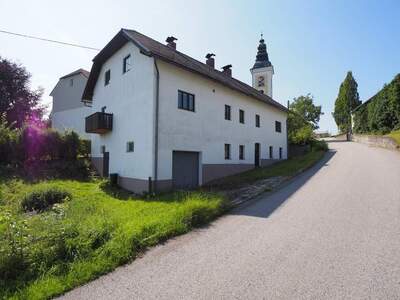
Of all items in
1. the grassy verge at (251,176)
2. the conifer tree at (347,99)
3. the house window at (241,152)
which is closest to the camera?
the grassy verge at (251,176)

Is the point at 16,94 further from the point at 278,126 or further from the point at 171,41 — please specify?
the point at 278,126

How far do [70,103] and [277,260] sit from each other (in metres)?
31.0

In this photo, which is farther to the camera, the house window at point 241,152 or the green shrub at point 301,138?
the green shrub at point 301,138

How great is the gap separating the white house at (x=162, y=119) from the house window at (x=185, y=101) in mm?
53

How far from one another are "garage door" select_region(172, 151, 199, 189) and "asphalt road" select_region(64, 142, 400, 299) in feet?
20.3

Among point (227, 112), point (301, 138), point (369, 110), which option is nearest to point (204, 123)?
point (227, 112)

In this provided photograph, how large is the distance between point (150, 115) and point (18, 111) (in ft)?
71.0

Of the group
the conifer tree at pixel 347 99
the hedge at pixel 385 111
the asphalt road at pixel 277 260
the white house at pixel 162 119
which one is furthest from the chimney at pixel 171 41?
the conifer tree at pixel 347 99

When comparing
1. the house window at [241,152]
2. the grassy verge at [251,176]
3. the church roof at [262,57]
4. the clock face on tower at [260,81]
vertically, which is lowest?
the grassy verge at [251,176]

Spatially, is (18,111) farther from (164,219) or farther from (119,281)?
(119,281)

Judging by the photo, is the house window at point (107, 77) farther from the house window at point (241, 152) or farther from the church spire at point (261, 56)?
the church spire at point (261, 56)

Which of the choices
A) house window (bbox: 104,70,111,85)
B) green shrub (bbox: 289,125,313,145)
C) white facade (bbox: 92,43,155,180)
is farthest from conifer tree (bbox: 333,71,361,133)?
white facade (bbox: 92,43,155,180)

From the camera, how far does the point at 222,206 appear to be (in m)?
8.69

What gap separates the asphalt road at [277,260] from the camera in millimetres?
3979
